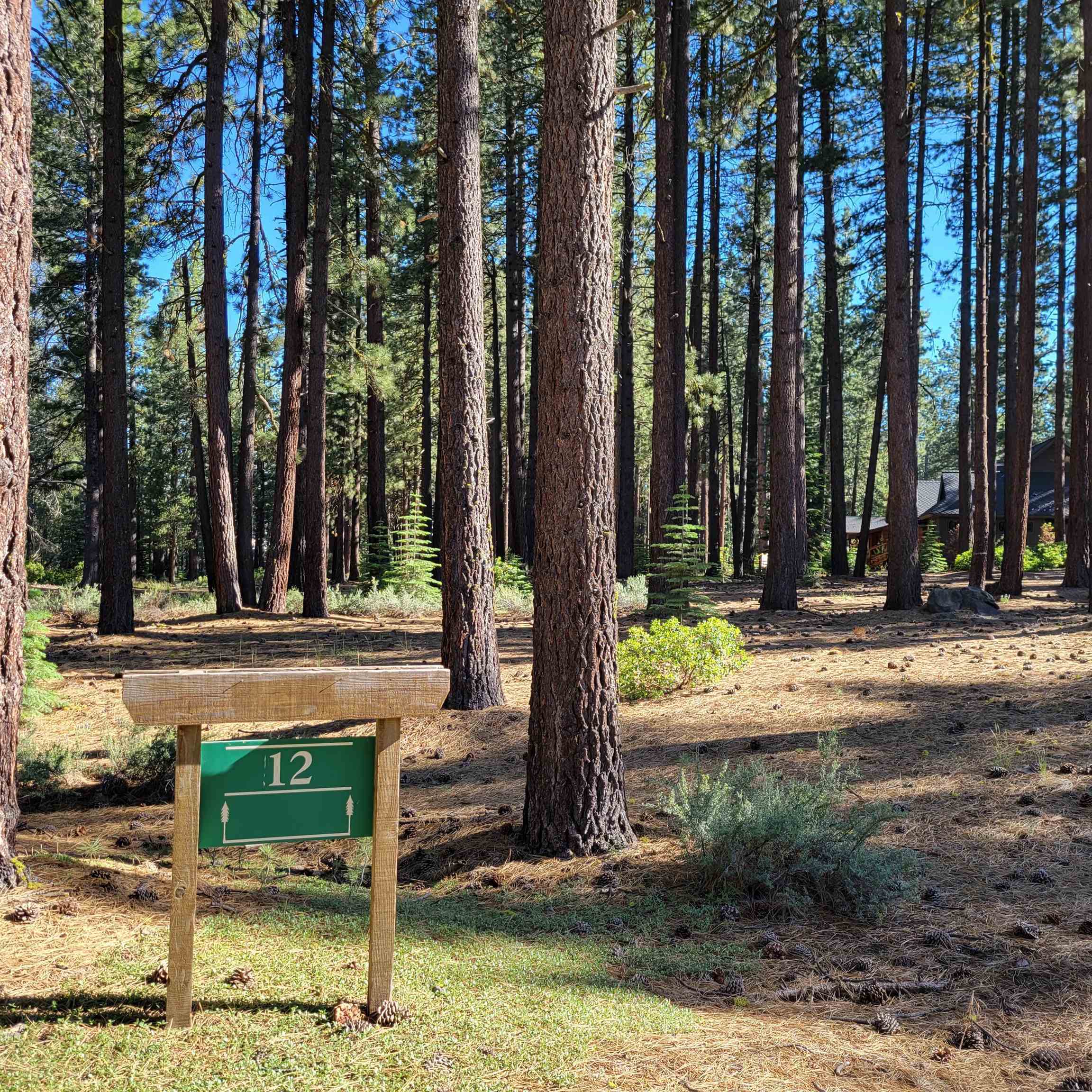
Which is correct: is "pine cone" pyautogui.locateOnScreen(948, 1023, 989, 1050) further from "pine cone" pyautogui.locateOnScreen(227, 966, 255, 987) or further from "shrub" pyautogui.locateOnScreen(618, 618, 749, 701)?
"shrub" pyautogui.locateOnScreen(618, 618, 749, 701)

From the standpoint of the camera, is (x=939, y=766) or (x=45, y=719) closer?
(x=939, y=766)

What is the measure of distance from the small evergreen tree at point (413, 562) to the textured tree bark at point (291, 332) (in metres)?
2.70

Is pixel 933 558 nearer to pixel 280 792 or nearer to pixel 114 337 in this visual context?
pixel 114 337

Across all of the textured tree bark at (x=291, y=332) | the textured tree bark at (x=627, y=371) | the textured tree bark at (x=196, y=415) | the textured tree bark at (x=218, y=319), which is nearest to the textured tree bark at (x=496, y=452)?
the textured tree bark at (x=627, y=371)

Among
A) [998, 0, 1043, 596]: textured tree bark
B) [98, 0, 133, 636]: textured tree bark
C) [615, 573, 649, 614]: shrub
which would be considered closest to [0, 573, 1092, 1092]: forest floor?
[98, 0, 133, 636]: textured tree bark

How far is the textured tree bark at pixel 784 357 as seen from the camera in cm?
1430

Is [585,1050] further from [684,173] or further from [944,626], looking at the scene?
[684,173]

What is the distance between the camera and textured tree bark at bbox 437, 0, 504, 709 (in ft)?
27.0

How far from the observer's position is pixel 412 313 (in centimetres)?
3453

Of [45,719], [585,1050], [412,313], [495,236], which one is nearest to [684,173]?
[495,236]

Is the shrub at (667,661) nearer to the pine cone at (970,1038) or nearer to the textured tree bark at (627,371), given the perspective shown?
the pine cone at (970,1038)

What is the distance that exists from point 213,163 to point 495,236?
1271 cm

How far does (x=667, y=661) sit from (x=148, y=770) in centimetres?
507

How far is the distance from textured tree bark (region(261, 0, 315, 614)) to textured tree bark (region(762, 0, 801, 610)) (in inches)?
335
